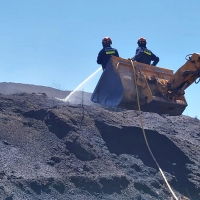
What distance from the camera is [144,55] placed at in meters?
11.6

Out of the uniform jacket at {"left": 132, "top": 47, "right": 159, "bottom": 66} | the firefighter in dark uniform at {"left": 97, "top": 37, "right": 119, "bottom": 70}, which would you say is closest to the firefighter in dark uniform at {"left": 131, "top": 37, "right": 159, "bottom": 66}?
the uniform jacket at {"left": 132, "top": 47, "right": 159, "bottom": 66}

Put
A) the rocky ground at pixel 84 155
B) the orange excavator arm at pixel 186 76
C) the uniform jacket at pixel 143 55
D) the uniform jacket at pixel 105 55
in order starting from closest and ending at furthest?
1. the rocky ground at pixel 84 155
2. the orange excavator arm at pixel 186 76
3. the uniform jacket at pixel 105 55
4. the uniform jacket at pixel 143 55

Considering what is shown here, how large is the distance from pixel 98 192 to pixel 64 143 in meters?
1.81

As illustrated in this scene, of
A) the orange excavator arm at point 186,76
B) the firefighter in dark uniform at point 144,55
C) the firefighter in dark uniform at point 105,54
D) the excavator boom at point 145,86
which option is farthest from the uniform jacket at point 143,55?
the orange excavator arm at point 186,76

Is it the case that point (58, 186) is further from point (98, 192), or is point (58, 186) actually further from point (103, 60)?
point (103, 60)

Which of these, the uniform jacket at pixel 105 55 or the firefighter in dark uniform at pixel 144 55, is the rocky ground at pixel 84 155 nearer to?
the uniform jacket at pixel 105 55

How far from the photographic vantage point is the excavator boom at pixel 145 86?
10086 mm

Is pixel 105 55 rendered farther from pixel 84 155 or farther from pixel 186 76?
pixel 84 155

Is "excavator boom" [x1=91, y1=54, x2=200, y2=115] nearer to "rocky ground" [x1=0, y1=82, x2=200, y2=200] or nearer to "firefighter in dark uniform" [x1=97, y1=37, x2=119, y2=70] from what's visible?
"firefighter in dark uniform" [x1=97, y1=37, x2=119, y2=70]

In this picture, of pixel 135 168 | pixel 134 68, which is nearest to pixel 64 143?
pixel 135 168

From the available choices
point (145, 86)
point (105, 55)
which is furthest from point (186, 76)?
point (105, 55)

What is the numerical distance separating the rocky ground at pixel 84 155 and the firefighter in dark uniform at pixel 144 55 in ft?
5.81

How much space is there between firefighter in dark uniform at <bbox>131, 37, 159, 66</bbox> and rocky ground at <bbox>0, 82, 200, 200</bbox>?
1.77 meters

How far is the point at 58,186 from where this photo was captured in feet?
27.0
